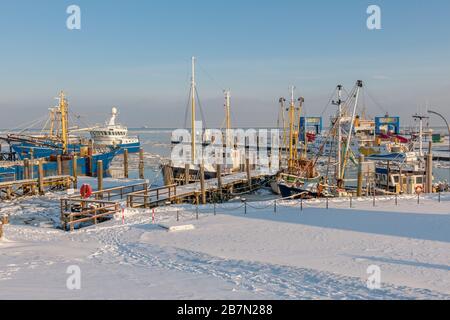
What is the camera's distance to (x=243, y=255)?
13.4 m

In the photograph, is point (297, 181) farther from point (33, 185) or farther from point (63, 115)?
point (63, 115)

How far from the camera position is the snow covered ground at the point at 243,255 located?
31.9 ft

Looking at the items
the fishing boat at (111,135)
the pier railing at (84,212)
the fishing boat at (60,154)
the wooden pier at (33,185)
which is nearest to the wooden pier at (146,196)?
the pier railing at (84,212)

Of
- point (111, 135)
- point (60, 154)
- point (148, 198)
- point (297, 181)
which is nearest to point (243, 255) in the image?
point (148, 198)

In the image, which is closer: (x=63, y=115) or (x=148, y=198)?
(x=148, y=198)

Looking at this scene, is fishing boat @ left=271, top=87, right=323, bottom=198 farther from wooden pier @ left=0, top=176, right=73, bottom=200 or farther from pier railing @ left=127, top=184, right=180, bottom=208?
wooden pier @ left=0, top=176, right=73, bottom=200

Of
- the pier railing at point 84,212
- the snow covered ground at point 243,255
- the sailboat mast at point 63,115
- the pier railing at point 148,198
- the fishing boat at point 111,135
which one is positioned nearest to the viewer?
the snow covered ground at point 243,255

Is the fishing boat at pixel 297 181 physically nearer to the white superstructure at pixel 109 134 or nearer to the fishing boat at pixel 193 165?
the fishing boat at pixel 193 165

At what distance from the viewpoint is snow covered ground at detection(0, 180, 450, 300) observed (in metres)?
9.73

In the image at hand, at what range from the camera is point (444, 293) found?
9336 millimetres
